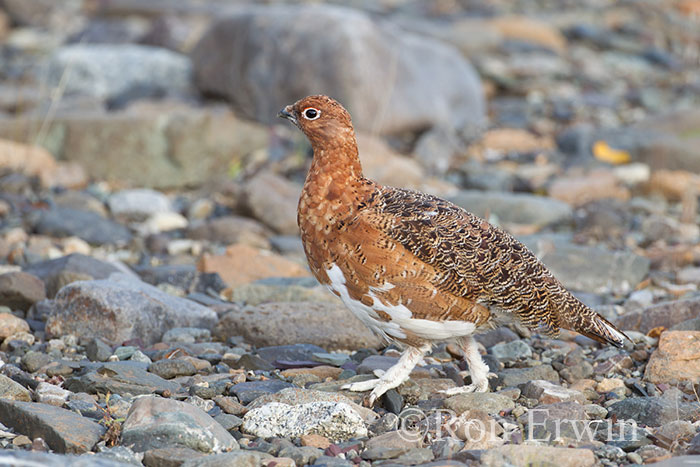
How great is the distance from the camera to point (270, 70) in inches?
597

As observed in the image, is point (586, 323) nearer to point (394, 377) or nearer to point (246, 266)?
point (394, 377)

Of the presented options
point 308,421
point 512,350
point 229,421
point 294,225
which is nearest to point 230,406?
point 229,421

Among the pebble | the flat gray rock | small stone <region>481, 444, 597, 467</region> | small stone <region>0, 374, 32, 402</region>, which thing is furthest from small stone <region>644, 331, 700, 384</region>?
the pebble

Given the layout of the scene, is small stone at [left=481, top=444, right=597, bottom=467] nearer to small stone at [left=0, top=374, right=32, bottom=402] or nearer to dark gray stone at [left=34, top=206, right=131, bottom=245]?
small stone at [left=0, top=374, right=32, bottom=402]

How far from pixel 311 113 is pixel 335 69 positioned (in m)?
8.70

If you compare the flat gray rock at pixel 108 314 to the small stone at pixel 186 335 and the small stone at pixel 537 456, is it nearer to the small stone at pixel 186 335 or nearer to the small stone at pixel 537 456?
the small stone at pixel 186 335

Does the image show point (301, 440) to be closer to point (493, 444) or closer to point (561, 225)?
point (493, 444)

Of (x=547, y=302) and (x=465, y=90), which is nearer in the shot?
(x=547, y=302)

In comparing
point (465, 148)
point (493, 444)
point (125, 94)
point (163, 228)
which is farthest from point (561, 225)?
point (125, 94)

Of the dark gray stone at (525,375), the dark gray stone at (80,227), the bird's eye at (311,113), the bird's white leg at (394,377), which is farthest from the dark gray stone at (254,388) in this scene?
the dark gray stone at (80,227)

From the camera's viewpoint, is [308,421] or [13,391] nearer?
[308,421]

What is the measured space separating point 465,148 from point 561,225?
12.8 feet

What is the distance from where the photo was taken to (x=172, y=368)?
640cm

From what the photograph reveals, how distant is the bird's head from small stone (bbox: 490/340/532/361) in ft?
7.23
